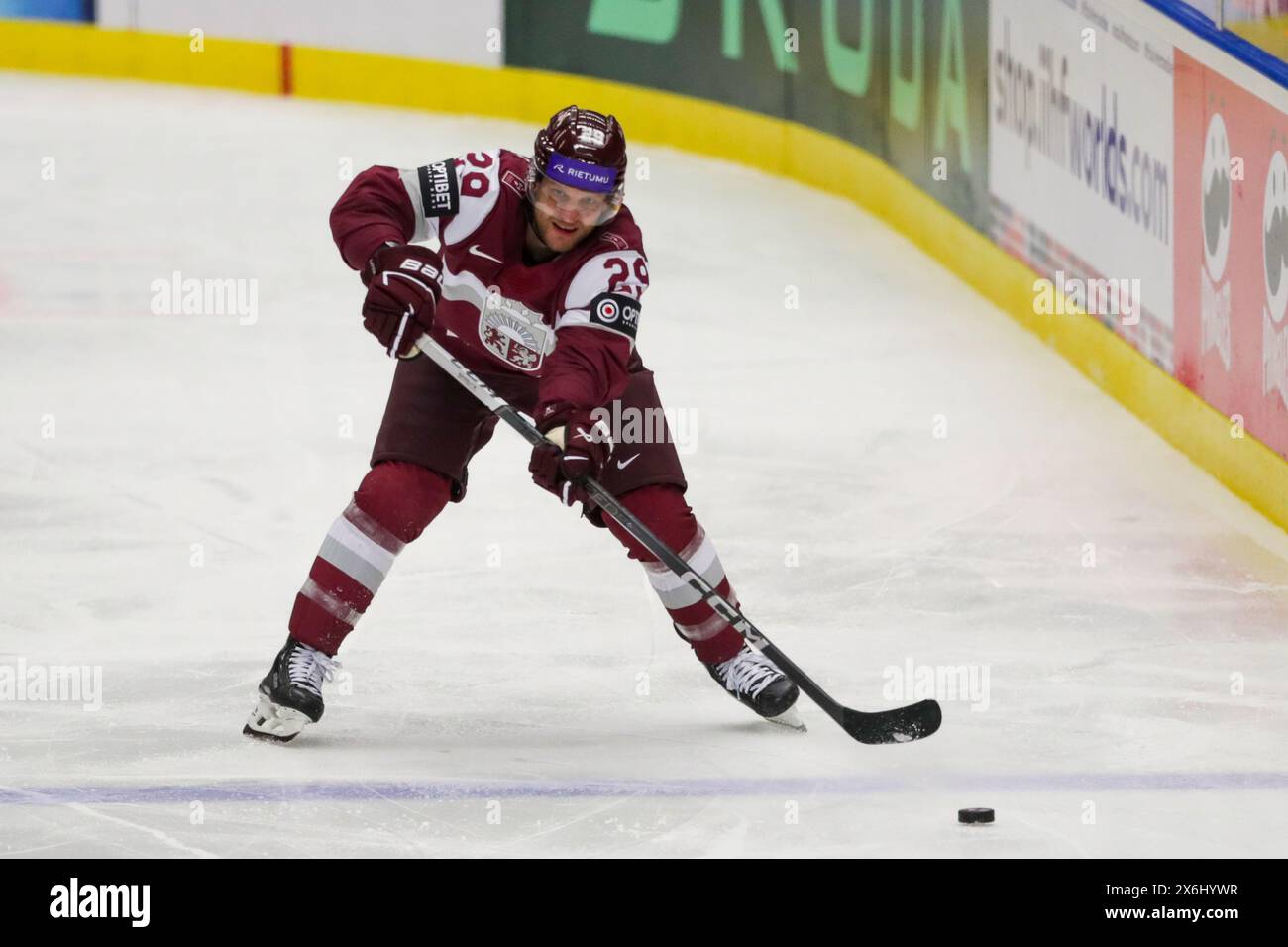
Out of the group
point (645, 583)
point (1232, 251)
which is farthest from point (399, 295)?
point (1232, 251)

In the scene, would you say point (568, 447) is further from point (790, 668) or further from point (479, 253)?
point (790, 668)

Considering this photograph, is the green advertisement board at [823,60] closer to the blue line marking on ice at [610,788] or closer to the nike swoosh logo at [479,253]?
the nike swoosh logo at [479,253]

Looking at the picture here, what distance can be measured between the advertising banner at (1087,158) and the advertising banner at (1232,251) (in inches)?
4.5

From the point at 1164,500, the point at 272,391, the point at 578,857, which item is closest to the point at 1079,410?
the point at 1164,500

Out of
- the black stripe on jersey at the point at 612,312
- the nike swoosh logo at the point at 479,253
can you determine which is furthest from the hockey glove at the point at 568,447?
the nike swoosh logo at the point at 479,253

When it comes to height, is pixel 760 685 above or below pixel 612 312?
below

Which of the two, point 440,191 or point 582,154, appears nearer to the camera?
point 582,154

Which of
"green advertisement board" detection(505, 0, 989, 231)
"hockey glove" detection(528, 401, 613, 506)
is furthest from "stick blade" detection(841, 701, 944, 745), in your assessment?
"green advertisement board" detection(505, 0, 989, 231)

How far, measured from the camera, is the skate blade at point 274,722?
4.39m

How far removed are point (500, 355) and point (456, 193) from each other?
32 centimetres

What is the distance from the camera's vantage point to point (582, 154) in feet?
14.0

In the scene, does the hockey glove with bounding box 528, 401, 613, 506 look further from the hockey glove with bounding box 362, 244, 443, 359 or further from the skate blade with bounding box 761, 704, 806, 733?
the skate blade with bounding box 761, 704, 806, 733

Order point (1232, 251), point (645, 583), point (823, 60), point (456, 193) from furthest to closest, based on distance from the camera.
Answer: point (823, 60)
point (1232, 251)
point (645, 583)
point (456, 193)
